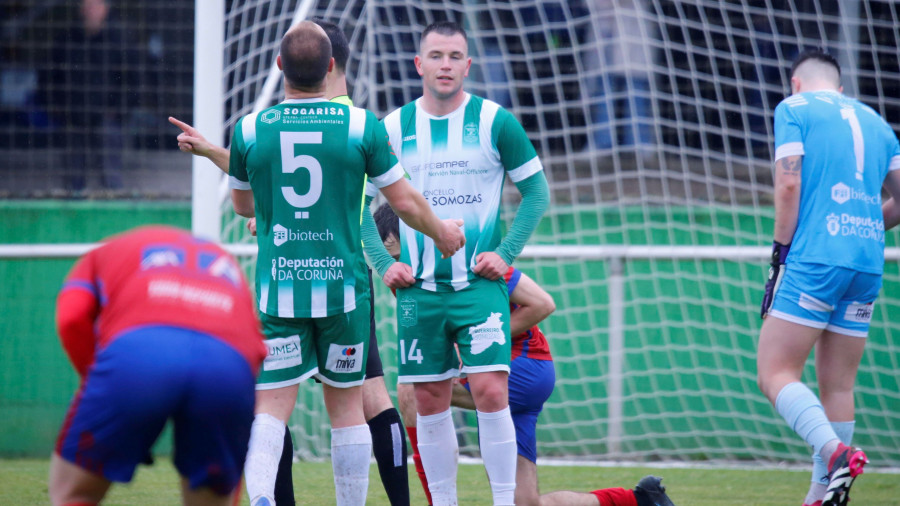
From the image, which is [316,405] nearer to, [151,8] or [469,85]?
[469,85]

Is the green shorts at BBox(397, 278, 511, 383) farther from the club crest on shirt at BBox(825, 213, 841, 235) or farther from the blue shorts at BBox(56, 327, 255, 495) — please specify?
the blue shorts at BBox(56, 327, 255, 495)

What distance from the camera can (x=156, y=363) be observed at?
2100mm

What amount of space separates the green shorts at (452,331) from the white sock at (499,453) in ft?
0.66

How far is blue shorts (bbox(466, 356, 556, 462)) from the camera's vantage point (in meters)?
4.18

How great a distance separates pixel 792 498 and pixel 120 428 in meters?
3.99

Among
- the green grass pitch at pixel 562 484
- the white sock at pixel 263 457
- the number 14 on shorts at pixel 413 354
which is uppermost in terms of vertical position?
the number 14 on shorts at pixel 413 354

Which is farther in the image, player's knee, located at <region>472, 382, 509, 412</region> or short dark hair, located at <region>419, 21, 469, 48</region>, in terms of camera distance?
short dark hair, located at <region>419, 21, 469, 48</region>

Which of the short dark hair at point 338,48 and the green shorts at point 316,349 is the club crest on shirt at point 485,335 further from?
the short dark hair at point 338,48

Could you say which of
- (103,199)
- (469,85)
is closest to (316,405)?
(103,199)

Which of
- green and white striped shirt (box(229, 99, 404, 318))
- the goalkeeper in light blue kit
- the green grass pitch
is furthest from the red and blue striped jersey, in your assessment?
the green grass pitch

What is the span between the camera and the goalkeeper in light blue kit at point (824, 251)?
4.00 m

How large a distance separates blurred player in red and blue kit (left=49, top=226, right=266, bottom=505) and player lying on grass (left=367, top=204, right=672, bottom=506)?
5.89 feet

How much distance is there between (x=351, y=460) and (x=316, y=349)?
43 cm

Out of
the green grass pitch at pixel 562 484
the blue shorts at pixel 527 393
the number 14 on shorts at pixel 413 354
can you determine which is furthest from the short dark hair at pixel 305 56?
the green grass pitch at pixel 562 484
